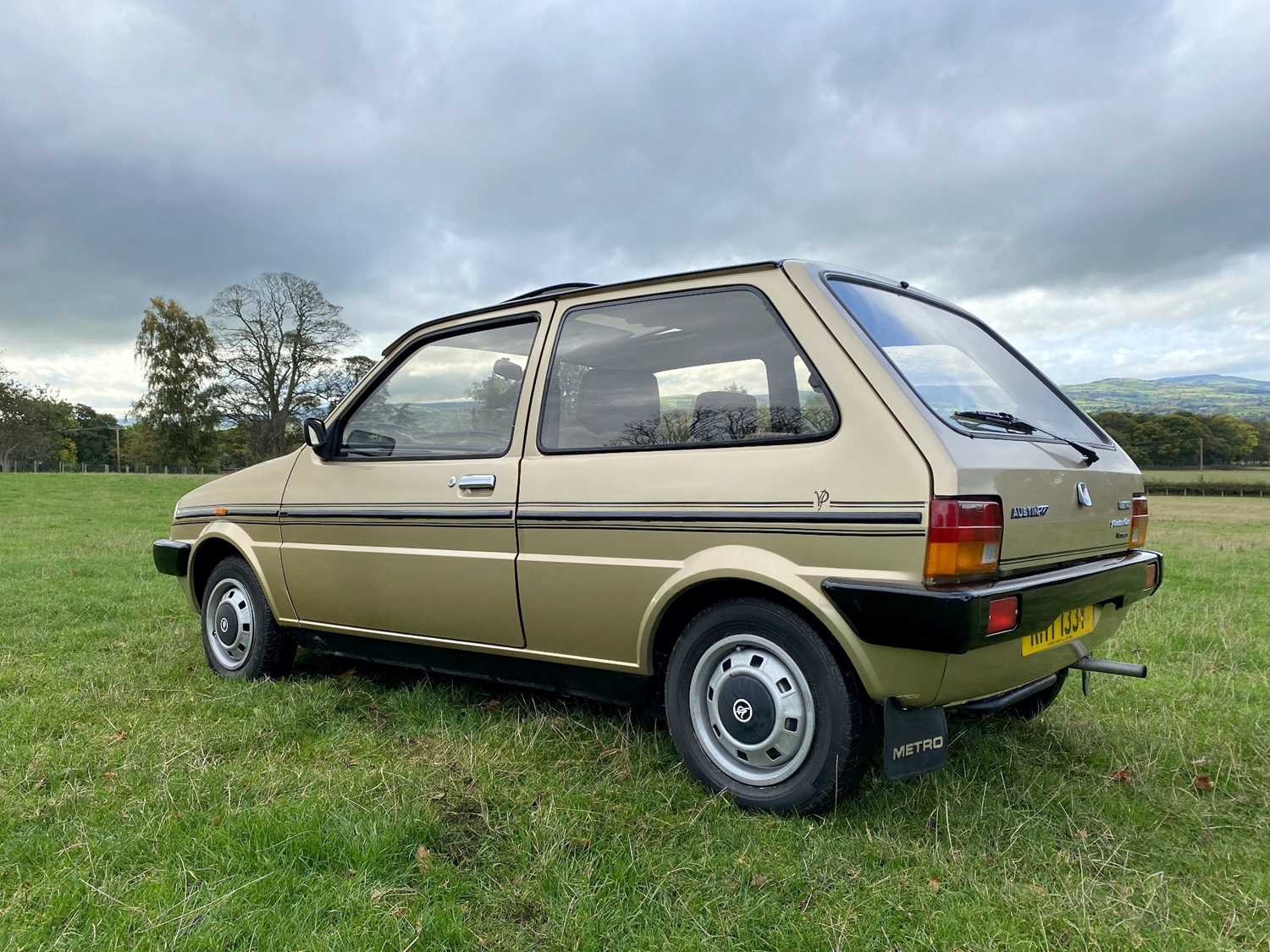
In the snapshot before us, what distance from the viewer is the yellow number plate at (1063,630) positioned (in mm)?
2938

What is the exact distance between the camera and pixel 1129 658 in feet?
17.5

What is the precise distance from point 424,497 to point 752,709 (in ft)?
5.72

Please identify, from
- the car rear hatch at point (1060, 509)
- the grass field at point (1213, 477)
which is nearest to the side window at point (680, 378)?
the car rear hatch at point (1060, 509)

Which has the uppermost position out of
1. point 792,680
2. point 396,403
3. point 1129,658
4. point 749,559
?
point 396,403

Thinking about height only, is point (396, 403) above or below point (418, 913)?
above

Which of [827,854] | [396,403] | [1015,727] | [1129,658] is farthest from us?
[1129,658]

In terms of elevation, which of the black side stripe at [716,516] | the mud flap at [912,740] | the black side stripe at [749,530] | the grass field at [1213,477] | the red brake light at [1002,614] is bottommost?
the grass field at [1213,477]

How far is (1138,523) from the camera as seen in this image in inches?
143

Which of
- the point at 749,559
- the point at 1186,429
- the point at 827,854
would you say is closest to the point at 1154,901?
the point at 827,854

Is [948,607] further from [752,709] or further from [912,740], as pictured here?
[752,709]

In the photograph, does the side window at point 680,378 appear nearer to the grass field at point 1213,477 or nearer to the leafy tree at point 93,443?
the grass field at point 1213,477

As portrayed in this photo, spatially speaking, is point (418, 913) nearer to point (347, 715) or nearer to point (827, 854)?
point (827, 854)

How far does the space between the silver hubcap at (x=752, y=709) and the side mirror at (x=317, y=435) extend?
2.37 metres

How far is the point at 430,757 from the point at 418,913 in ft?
3.79
